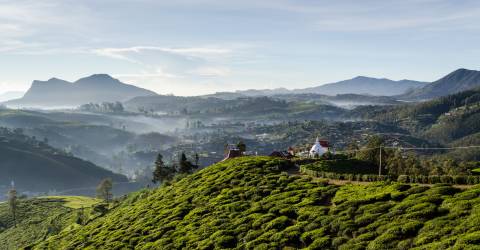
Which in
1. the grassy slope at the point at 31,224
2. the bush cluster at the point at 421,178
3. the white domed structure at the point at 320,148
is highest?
the bush cluster at the point at 421,178

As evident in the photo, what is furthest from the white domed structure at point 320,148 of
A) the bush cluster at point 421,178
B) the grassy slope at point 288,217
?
the bush cluster at point 421,178

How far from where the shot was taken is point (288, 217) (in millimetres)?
50188

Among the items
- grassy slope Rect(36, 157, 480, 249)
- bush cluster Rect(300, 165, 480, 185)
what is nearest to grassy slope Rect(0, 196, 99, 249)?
grassy slope Rect(36, 157, 480, 249)

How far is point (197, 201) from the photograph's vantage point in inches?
2768

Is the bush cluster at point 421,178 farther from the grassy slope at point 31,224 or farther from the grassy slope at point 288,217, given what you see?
the grassy slope at point 31,224

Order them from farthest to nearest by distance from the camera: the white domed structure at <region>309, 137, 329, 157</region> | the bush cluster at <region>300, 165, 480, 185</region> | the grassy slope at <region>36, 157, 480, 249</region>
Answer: the white domed structure at <region>309, 137, 329, 157</region> < the bush cluster at <region>300, 165, 480, 185</region> < the grassy slope at <region>36, 157, 480, 249</region>

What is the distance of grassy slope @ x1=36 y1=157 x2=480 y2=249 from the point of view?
3703cm

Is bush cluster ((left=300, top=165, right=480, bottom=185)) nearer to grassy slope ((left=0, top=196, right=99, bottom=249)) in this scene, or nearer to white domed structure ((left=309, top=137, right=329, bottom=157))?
white domed structure ((left=309, top=137, right=329, bottom=157))

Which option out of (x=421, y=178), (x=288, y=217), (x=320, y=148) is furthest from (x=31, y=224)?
(x=421, y=178)

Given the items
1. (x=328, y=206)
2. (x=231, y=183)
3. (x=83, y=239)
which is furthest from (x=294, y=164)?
(x=83, y=239)

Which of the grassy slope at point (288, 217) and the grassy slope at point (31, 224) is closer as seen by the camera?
the grassy slope at point (288, 217)

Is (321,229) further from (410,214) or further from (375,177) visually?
(375,177)

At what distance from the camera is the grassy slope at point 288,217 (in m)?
37.0

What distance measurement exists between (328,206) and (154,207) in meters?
37.4
